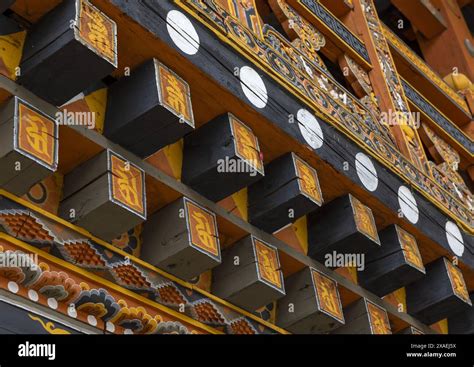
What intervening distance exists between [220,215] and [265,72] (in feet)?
2.03

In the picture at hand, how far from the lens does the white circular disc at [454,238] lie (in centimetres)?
525

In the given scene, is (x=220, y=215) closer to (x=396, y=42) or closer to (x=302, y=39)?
(x=302, y=39)

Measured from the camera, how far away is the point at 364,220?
4.60 metres

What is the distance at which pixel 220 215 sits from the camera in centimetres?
411

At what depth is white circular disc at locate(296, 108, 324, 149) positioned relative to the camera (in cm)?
435

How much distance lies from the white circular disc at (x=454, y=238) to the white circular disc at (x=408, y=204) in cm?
31

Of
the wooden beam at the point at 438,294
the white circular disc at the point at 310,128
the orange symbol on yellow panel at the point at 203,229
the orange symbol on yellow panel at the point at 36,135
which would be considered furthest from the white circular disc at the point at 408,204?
the orange symbol on yellow panel at the point at 36,135

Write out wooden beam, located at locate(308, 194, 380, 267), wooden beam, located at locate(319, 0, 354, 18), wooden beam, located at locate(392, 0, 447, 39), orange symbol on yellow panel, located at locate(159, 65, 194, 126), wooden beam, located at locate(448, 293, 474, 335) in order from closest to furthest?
1. orange symbol on yellow panel, located at locate(159, 65, 194, 126)
2. wooden beam, located at locate(308, 194, 380, 267)
3. wooden beam, located at locate(448, 293, 474, 335)
4. wooden beam, located at locate(319, 0, 354, 18)
5. wooden beam, located at locate(392, 0, 447, 39)

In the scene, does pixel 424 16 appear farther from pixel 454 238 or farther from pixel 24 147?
pixel 24 147

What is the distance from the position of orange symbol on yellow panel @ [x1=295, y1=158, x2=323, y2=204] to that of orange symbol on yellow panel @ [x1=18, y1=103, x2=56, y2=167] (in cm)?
115

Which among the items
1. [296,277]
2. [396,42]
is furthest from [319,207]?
[396,42]

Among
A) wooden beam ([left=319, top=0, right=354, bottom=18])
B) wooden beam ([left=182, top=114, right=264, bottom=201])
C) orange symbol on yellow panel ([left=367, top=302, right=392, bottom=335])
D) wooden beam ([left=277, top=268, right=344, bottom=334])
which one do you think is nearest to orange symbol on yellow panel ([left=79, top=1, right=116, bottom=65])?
wooden beam ([left=182, top=114, right=264, bottom=201])

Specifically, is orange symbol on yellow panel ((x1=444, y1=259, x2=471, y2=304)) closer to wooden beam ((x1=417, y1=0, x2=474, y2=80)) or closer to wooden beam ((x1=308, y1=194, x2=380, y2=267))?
wooden beam ((x1=308, y1=194, x2=380, y2=267))

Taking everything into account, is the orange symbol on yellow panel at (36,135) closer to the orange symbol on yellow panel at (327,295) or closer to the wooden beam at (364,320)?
the orange symbol on yellow panel at (327,295)
